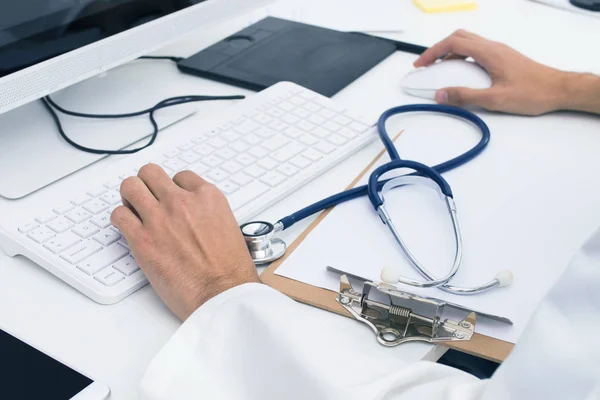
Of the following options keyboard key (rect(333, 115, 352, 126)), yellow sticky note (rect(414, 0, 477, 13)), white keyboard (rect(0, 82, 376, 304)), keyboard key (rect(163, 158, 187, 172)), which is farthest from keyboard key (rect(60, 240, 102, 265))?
yellow sticky note (rect(414, 0, 477, 13))

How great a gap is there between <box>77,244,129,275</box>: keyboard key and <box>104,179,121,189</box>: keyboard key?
9 centimetres

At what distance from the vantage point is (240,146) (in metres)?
0.75

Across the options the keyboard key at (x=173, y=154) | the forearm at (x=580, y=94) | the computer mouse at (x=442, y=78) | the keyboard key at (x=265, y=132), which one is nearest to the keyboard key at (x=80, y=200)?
the keyboard key at (x=173, y=154)

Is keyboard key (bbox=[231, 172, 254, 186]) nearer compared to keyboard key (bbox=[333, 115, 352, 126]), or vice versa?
keyboard key (bbox=[231, 172, 254, 186])

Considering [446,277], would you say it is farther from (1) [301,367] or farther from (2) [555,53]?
(2) [555,53]

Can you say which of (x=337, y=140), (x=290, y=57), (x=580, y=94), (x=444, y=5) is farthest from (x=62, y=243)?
(x=444, y=5)

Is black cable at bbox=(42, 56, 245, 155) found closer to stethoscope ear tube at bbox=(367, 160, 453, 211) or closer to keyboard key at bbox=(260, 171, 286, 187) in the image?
keyboard key at bbox=(260, 171, 286, 187)

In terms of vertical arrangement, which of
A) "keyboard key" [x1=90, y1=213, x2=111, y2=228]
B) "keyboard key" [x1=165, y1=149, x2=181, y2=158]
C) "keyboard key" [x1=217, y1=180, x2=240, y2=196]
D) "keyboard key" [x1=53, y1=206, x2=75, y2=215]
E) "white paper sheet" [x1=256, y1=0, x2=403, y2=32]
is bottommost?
"white paper sheet" [x1=256, y1=0, x2=403, y2=32]

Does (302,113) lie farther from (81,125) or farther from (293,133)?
(81,125)

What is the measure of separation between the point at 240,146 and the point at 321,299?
25cm

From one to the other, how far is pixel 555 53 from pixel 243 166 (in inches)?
24.0

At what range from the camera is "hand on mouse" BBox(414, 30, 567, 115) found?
0.86m

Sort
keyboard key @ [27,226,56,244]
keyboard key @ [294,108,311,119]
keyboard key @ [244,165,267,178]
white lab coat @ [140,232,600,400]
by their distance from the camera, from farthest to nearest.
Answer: keyboard key @ [294,108,311,119] → keyboard key @ [244,165,267,178] → keyboard key @ [27,226,56,244] → white lab coat @ [140,232,600,400]

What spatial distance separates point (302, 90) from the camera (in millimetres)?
857
